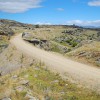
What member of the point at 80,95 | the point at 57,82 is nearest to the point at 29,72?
the point at 57,82

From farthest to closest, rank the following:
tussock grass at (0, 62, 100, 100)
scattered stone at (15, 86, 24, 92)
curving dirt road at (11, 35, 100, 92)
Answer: curving dirt road at (11, 35, 100, 92)
scattered stone at (15, 86, 24, 92)
tussock grass at (0, 62, 100, 100)

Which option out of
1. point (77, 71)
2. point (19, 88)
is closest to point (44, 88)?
point (19, 88)

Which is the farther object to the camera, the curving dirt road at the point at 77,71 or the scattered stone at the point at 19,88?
the curving dirt road at the point at 77,71

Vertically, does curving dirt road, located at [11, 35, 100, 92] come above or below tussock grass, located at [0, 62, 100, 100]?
above

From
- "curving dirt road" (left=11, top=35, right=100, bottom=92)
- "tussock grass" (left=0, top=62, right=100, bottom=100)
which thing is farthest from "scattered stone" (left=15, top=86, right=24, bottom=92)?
"curving dirt road" (left=11, top=35, right=100, bottom=92)

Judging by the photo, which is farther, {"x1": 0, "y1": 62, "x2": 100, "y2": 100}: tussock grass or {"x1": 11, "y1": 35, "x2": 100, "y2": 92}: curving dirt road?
{"x1": 11, "y1": 35, "x2": 100, "y2": 92}: curving dirt road

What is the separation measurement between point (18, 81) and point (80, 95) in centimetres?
808

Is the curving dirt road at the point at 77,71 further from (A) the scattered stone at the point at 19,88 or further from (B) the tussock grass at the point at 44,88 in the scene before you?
(A) the scattered stone at the point at 19,88

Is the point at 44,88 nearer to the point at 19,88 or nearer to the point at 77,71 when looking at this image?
the point at 19,88

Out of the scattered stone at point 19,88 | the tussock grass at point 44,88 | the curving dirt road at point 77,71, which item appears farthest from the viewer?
the curving dirt road at point 77,71

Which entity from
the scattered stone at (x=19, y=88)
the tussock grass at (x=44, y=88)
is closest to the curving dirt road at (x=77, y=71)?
the tussock grass at (x=44, y=88)

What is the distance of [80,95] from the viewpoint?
23.8 m

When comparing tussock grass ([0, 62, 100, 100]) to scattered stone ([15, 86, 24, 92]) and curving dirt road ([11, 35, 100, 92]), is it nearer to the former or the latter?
scattered stone ([15, 86, 24, 92])

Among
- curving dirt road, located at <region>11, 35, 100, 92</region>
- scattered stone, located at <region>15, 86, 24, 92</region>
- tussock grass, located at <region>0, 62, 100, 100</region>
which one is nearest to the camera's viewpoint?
tussock grass, located at <region>0, 62, 100, 100</region>
